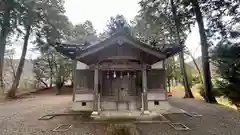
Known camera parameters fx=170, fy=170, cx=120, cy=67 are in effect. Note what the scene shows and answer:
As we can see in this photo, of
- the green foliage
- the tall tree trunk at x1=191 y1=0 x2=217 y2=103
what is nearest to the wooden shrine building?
the green foliage

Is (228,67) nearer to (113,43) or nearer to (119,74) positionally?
(119,74)

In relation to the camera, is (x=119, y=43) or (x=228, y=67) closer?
(x=119, y=43)

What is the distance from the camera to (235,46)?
340 inches

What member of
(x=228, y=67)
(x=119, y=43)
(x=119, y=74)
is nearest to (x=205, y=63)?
(x=228, y=67)

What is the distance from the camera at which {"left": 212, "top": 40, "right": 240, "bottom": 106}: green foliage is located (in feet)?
28.3

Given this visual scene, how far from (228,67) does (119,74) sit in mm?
5845

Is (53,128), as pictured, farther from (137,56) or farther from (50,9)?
(50,9)

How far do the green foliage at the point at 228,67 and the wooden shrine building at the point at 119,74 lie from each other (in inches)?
102

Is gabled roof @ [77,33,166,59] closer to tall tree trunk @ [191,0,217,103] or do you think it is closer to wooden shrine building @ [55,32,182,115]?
wooden shrine building @ [55,32,182,115]

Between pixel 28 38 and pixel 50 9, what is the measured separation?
3.47m

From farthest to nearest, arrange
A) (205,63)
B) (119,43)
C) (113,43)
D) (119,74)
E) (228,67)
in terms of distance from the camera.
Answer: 1. (205,63)
2. (228,67)
3. (119,74)
4. (113,43)
5. (119,43)

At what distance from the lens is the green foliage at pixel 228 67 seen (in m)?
8.62

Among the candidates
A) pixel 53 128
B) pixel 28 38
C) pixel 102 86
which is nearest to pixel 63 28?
pixel 28 38

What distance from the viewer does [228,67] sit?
9.10 metres
